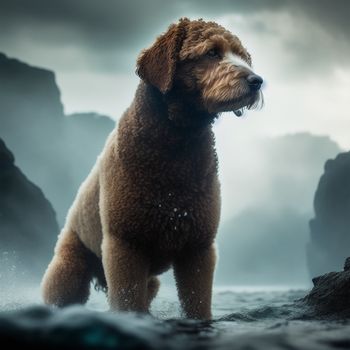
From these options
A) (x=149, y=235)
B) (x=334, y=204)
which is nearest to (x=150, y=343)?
(x=149, y=235)

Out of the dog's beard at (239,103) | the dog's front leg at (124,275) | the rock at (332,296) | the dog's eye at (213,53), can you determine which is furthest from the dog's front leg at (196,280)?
the dog's eye at (213,53)

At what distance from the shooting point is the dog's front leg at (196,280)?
6.54 meters

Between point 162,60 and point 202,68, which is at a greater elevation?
point 162,60

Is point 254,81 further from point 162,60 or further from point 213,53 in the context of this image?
point 162,60

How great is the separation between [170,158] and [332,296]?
88.6 inches

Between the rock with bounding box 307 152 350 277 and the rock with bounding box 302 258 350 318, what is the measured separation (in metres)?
106

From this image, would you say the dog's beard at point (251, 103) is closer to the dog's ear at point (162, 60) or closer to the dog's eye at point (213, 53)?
the dog's eye at point (213, 53)

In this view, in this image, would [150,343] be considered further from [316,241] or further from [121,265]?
[316,241]

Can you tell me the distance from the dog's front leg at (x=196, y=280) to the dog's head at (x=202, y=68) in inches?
Answer: 68.1

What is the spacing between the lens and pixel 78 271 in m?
7.88

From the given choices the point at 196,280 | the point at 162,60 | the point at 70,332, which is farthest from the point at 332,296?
the point at 70,332

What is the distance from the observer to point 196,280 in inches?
259

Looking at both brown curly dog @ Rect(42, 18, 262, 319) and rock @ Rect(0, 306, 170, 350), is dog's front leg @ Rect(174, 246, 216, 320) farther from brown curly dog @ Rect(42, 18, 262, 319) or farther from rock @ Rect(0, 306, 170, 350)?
rock @ Rect(0, 306, 170, 350)

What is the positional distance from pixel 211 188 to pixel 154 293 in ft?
8.90
